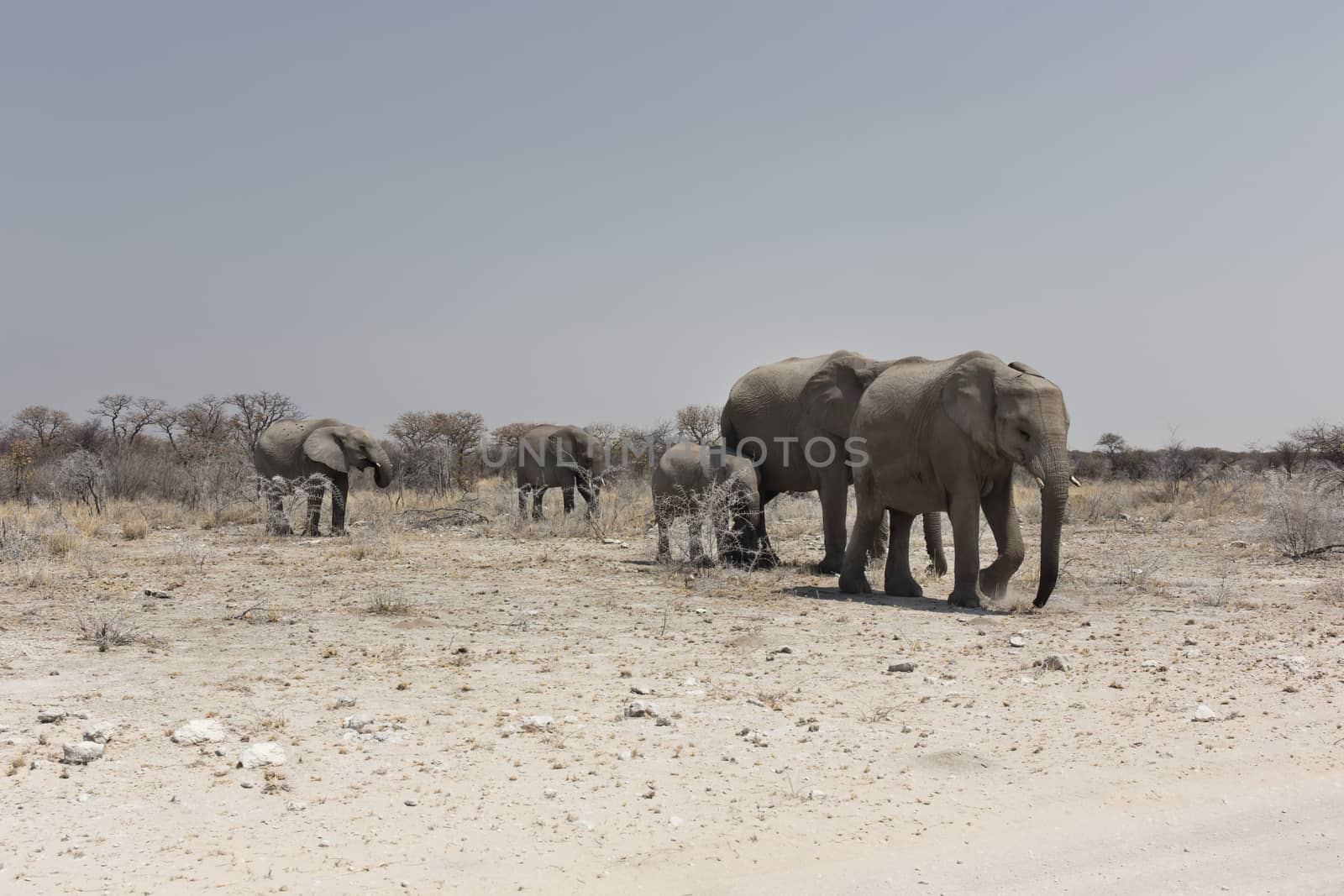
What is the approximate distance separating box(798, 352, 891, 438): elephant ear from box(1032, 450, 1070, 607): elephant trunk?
2.98 meters

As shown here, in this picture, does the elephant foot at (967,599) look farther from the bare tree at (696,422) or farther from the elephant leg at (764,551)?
the bare tree at (696,422)

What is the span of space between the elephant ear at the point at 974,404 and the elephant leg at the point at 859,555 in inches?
59.7

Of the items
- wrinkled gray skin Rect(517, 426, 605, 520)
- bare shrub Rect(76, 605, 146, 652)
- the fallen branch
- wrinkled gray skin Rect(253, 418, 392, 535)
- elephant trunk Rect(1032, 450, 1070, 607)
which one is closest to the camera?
bare shrub Rect(76, 605, 146, 652)

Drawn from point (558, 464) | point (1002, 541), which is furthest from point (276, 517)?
point (1002, 541)

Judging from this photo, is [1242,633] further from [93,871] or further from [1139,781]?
[93,871]

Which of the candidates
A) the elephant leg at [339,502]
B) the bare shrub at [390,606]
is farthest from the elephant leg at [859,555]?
the elephant leg at [339,502]

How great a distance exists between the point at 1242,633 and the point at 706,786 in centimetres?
561

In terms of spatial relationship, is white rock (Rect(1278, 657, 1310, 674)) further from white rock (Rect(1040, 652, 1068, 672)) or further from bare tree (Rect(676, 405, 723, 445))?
bare tree (Rect(676, 405, 723, 445))

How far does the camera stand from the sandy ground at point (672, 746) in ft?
13.8

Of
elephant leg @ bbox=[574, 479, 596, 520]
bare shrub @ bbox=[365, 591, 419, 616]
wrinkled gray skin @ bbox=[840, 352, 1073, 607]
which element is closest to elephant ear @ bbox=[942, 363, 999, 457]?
wrinkled gray skin @ bbox=[840, 352, 1073, 607]

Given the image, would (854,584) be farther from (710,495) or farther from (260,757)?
(260,757)

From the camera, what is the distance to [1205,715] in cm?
612

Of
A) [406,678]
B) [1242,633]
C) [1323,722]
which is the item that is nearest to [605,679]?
[406,678]

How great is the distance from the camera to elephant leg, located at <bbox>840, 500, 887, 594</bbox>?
10867mm
